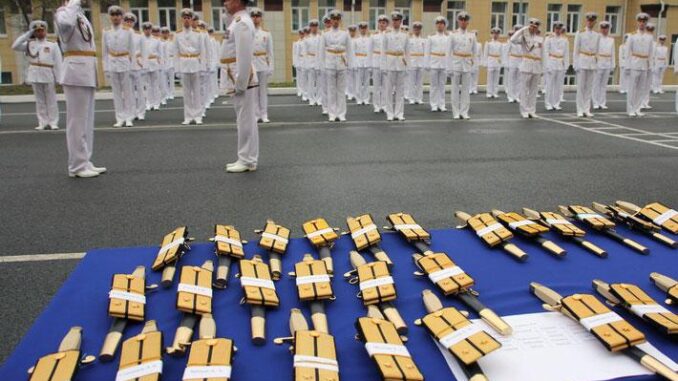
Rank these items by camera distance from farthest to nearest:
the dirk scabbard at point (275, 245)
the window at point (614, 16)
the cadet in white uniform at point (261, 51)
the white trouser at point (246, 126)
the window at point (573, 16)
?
the window at point (614, 16), the window at point (573, 16), the cadet in white uniform at point (261, 51), the white trouser at point (246, 126), the dirk scabbard at point (275, 245)

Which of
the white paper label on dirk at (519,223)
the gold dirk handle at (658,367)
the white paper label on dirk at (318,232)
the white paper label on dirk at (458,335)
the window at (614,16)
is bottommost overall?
the gold dirk handle at (658,367)

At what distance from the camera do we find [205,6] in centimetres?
3366

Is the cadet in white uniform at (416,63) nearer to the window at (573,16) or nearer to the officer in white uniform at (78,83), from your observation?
the officer in white uniform at (78,83)

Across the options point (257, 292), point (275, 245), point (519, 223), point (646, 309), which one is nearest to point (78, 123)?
point (275, 245)

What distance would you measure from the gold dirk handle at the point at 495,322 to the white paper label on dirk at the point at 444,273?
1.10ft

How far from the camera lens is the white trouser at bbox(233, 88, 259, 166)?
23.5 feet

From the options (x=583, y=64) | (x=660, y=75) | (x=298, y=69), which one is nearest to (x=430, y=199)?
(x=583, y=64)

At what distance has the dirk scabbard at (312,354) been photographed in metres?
1.98

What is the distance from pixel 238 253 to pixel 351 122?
9.87 metres

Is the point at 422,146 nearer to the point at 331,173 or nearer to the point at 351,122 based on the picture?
the point at 331,173

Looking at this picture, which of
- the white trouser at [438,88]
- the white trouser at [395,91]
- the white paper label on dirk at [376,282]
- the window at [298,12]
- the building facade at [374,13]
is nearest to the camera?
the white paper label on dirk at [376,282]

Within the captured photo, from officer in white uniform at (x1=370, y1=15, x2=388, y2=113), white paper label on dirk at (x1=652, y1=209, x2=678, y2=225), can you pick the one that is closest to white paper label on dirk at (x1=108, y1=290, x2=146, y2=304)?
white paper label on dirk at (x1=652, y1=209, x2=678, y2=225)

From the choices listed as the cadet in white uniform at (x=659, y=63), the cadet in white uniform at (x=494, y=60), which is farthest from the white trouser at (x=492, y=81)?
the cadet in white uniform at (x=659, y=63)

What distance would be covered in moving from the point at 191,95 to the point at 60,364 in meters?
11.2
